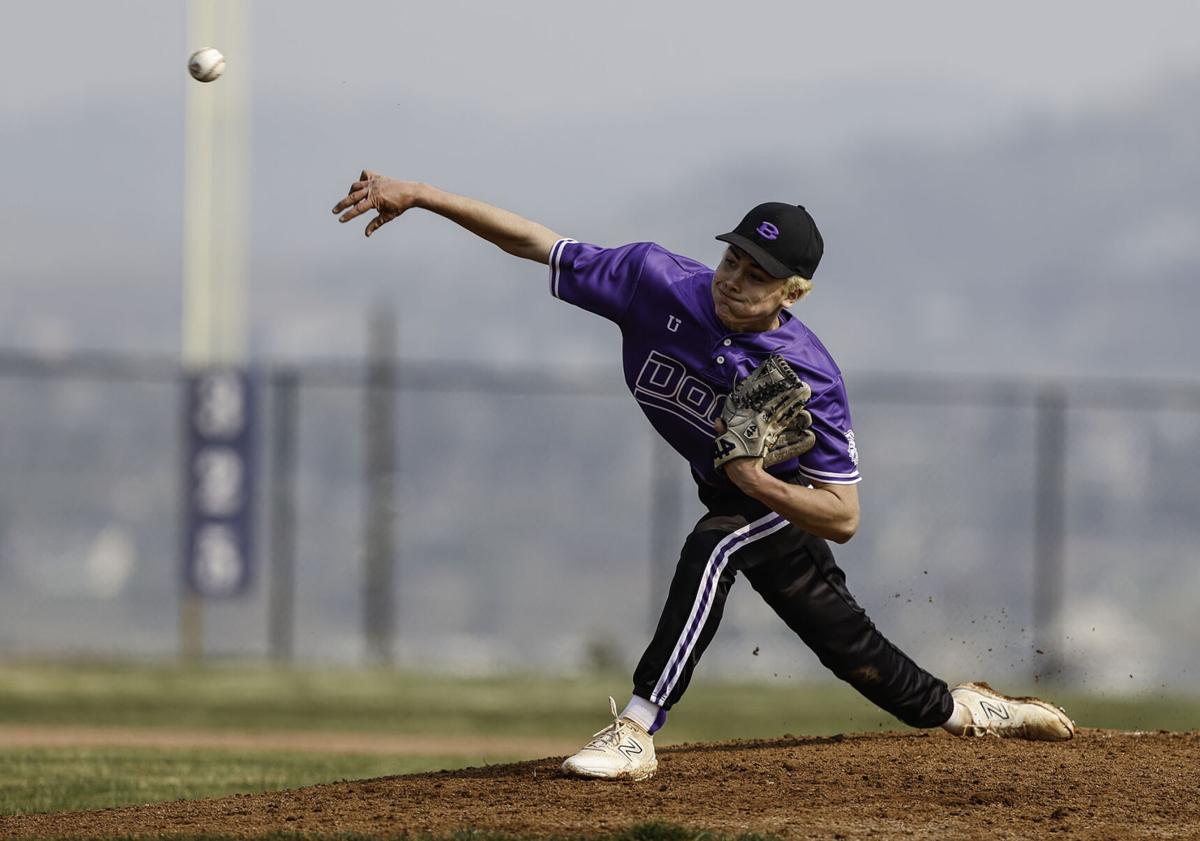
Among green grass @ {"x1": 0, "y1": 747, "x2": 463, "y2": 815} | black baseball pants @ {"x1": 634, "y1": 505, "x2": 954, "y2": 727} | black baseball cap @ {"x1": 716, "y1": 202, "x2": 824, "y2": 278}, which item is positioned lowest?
green grass @ {"x1": 0, "y1": 747, "x2": 463, "y2": 815}

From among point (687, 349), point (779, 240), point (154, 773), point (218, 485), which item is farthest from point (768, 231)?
point (218, 485)

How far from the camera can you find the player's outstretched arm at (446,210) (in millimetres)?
6125

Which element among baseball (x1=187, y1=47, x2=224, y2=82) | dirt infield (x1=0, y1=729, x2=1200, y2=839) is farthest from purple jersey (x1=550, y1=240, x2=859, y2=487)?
baseball (x1=187, y1=47, x2=224, y2=82)

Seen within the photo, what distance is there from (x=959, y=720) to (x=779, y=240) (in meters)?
2.12

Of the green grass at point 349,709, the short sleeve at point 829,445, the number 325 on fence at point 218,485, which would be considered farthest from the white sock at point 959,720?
the number 325 on fence at point 218,485

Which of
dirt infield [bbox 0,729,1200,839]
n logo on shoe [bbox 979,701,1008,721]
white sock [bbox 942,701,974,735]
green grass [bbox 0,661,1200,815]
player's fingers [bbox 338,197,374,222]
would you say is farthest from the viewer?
green grass [bbox 0,661,1200,815]

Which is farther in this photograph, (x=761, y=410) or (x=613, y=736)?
(x=613, y=736)

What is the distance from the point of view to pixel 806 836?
5.24m

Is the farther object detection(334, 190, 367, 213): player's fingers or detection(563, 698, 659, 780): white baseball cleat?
detection(334, 190, 367, 213): player's fingers

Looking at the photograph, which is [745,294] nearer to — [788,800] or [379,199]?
[379,199]

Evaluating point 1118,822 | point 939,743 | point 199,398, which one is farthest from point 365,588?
point 1118,822

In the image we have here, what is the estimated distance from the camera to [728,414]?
584 cm

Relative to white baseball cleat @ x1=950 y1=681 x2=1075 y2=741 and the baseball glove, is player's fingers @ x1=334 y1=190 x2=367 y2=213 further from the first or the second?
white baseball cleat @ x1=950 y1=681 x2=1075 y2=741

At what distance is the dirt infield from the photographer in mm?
5430
